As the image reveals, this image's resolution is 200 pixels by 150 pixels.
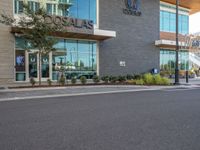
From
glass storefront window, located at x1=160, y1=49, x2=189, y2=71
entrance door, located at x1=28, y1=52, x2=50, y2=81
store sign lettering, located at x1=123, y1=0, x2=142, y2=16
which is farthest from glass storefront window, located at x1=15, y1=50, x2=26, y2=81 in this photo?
glass storefront window, located at x1=160, y1=49, x2=189, y2=71

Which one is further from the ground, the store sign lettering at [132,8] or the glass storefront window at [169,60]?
the store sign lettering at [132,8]

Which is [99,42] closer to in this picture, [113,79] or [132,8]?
[113,79]

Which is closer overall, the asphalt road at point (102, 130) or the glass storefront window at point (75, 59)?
the asphalt road at point (102, 130)

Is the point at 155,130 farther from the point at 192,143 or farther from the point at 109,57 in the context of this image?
the point at 109,57

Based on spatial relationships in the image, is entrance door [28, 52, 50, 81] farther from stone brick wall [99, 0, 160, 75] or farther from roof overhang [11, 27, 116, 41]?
stone brick wall [99, 0, 160, 75]

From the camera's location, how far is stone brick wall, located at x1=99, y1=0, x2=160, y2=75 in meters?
29.0

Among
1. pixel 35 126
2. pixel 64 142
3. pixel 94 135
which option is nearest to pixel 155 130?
pixel 94 135

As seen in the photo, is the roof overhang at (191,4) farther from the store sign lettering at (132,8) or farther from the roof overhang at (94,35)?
the roof overhang at (94,35)

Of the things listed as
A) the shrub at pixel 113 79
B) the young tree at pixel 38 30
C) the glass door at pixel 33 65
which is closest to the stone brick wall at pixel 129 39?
the shrub at pixel 113 79

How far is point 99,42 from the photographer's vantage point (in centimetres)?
2848

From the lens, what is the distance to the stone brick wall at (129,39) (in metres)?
29.0

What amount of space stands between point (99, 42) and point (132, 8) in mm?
6466

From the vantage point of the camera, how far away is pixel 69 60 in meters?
26.5

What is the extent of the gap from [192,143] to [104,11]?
24.9 meters
